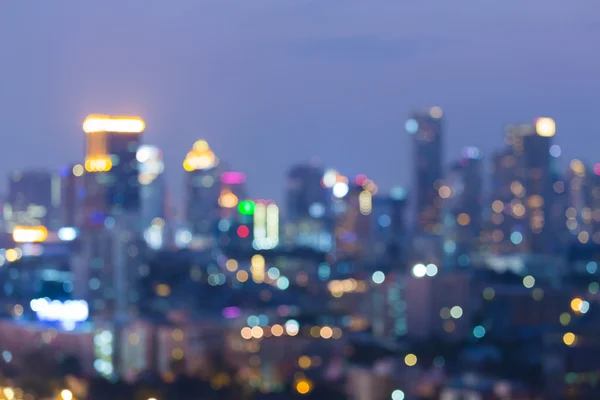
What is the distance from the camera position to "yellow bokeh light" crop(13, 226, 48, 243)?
26016 mm

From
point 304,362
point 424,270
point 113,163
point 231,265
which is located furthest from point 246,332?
point 113,163

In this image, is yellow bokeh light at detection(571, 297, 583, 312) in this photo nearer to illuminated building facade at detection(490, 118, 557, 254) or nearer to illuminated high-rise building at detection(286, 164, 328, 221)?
illuminated building facade at detection(490, 118, 557, 254)

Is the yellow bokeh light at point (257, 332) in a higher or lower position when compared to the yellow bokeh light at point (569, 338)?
higher

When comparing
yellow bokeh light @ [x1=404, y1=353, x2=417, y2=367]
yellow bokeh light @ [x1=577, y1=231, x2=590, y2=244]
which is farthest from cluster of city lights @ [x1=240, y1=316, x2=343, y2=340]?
yellow bokeh light @ [x1=577, y1=231, x2=590, y2=244]

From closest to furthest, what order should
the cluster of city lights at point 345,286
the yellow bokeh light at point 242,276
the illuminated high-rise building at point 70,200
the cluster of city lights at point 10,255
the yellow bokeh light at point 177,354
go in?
the yellow bokeh light at point 177,354
the cluster of city lights at point 345,286
the yellow bokeh light at point 242,276
the cluster of city lights at point 10,255
the illuminated high-rise building at point 70,200

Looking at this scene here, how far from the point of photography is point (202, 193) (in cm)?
3359

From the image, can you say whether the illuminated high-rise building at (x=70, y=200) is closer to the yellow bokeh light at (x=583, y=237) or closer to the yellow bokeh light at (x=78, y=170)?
the yellow bokeh light at (x=78, y=170)

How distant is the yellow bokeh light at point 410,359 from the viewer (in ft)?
43.8

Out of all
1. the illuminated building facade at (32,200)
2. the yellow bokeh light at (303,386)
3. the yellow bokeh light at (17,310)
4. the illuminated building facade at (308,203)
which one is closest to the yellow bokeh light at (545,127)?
the illuminated building facade at (308,203)

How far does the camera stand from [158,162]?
3253cm

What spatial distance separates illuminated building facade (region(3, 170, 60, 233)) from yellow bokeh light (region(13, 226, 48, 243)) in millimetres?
151

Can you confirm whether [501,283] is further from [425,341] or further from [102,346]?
[102,346]

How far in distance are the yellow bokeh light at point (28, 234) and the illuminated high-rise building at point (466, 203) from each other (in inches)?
303

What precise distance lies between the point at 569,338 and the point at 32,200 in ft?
44.5
